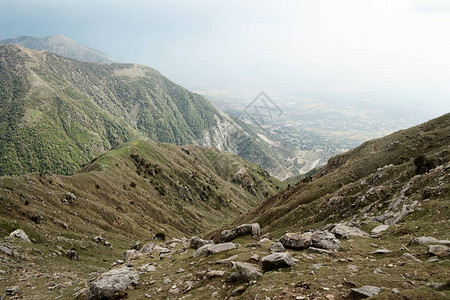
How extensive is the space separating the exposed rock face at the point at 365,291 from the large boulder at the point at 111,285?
18.7 m

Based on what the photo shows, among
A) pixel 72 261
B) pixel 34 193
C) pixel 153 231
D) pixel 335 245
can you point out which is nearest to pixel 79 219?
pixel 34 193

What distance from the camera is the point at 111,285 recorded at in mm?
23406

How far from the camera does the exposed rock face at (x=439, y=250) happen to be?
19.1 meters

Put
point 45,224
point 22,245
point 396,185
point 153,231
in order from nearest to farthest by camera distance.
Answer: point 396,185, point 22,245, point 45,224, point 153,231

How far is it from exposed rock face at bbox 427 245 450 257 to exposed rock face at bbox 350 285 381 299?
26.3ft

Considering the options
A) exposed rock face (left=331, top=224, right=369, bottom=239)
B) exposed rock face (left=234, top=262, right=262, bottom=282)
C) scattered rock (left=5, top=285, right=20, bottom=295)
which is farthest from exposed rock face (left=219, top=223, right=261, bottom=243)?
scattered rock (left=5, top=285, right=20, bottom=295)

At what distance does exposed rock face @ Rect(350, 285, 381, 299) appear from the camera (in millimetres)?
14539

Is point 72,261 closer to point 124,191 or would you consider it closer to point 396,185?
point 396,185

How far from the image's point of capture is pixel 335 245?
25312mm

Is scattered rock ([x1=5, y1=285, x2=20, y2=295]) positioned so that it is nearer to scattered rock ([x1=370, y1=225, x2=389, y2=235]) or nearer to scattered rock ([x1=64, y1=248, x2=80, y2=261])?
scattered rock ([x1=64, y1=248, x2=80, y2=261])

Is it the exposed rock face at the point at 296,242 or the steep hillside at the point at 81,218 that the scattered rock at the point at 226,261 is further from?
the steep hillside at the point at 81,218

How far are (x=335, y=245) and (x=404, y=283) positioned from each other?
9.87 meters

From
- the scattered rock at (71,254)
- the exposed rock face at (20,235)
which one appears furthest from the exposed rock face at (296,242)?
the exposed rock face at (20,235)

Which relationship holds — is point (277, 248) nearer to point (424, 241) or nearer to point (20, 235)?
point (424, 241)
